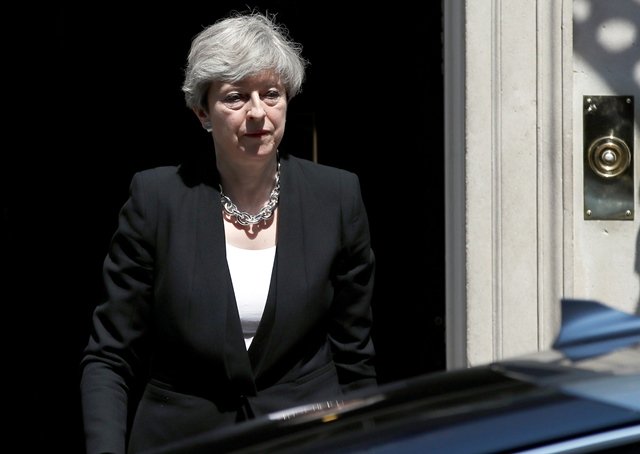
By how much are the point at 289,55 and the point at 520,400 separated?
1.74 metres

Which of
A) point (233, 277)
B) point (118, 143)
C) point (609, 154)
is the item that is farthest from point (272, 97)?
point (118, 143)

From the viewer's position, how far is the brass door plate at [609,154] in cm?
488

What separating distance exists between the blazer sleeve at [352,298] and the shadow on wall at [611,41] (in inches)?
64.9

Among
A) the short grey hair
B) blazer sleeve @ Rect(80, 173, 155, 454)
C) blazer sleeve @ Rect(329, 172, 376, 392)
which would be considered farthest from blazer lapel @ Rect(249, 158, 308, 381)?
the short grey hair

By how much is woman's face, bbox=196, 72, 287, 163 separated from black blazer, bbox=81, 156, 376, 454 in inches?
4.8

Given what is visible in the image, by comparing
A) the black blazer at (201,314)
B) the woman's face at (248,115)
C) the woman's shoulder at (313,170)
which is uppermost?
the woman's face at (248,115)

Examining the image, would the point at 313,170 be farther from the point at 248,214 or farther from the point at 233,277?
the point at 233,277

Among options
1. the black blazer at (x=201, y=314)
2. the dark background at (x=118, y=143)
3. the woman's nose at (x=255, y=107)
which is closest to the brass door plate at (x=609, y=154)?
the dark background at (x=118, y=143)

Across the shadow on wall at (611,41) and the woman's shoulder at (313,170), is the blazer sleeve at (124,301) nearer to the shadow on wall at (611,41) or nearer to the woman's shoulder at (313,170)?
the woman's shoulder at (313,170)

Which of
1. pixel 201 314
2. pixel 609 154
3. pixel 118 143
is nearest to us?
pixel 201 314

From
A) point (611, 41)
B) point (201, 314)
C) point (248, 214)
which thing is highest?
point (611, 41)

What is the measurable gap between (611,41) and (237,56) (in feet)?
6.29

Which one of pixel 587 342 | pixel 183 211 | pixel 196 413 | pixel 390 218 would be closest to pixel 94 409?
pixel 196 413

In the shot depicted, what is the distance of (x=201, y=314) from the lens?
3.35 metres
